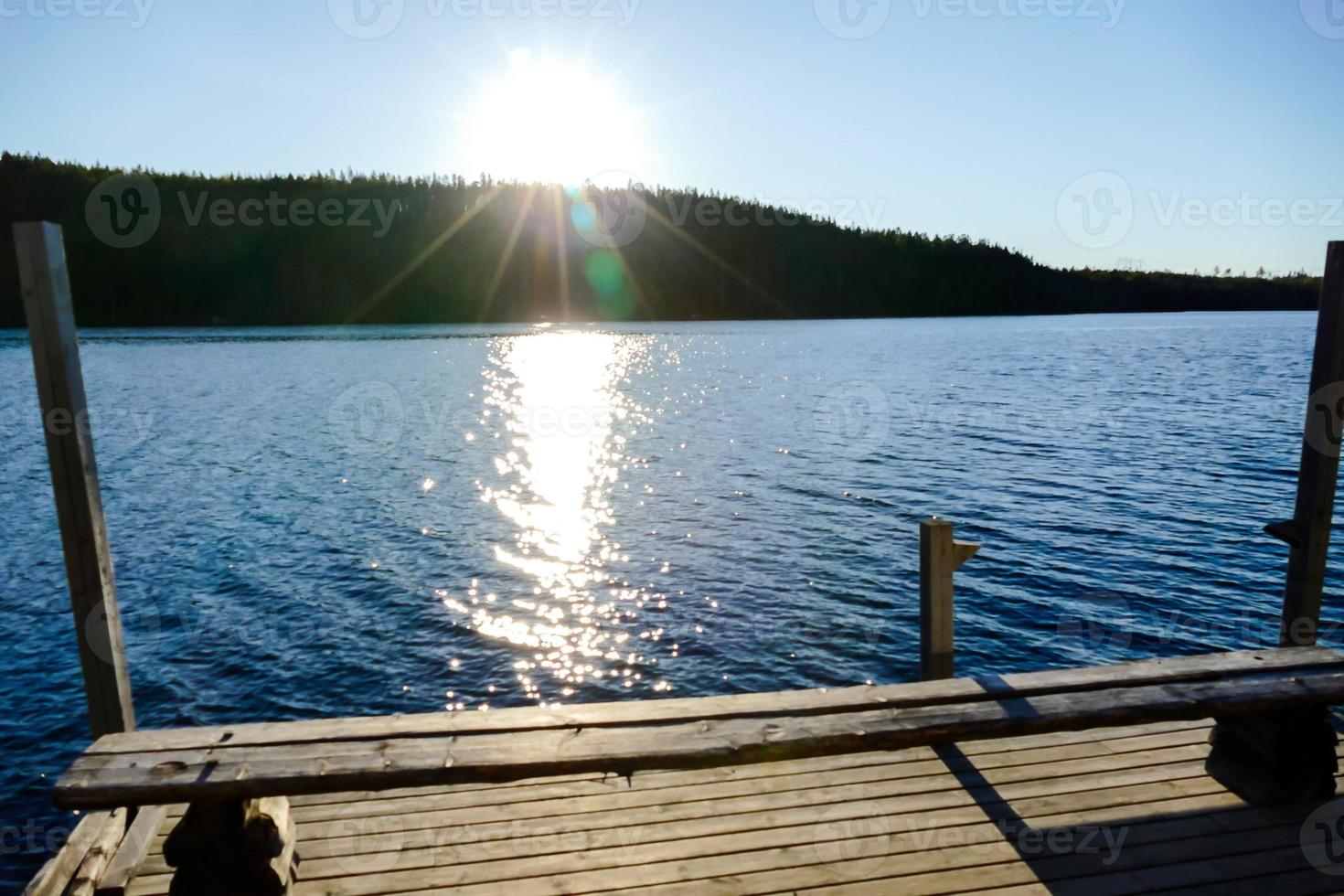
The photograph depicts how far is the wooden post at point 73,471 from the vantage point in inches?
185

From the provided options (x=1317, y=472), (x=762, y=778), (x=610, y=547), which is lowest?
(x=610, y=547)

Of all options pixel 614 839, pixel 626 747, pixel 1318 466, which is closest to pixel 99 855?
pixel 614 839

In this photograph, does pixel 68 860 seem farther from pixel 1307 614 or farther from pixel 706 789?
pixel 1307 614

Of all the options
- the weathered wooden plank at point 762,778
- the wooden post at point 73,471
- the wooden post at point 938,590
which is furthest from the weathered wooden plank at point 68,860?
the wooden post at point 938,590

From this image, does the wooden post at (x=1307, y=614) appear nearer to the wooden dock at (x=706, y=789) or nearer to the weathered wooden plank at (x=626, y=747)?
the wooden dock at (x=706, y=789)

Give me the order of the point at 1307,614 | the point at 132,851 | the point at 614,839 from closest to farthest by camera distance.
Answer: the point at 132,851
the point at 614,839
the point at 1307,614

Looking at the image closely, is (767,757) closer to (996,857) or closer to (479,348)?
(996,857)

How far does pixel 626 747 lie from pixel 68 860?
3.09 meters

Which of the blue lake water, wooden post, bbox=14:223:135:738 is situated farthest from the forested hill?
wooden post, bbox=14:223:135:738

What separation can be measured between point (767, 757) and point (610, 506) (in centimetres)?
1667

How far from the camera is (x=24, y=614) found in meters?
13.3

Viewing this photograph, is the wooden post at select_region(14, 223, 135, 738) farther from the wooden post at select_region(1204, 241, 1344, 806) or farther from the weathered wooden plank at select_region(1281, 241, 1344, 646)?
the weathered wooden plank at select_region(1281, 241, 1344, 646)

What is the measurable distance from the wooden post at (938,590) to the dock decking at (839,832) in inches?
27.7

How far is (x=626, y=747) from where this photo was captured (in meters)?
4.24
